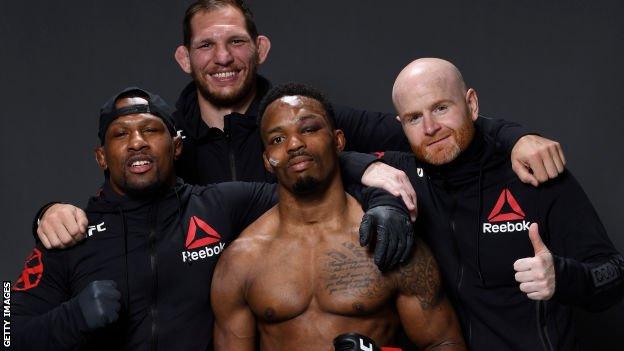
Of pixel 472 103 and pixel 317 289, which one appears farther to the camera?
pixel 472 103

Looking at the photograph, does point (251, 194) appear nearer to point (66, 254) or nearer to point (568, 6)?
point (66, 254)

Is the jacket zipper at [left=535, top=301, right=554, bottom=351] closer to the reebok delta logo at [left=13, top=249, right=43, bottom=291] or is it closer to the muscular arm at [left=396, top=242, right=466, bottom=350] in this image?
the muscular arm at [left=396, top=242, right=466, bottom=350]

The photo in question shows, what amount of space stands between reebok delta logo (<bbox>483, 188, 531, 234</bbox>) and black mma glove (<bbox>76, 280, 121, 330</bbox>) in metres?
1.15

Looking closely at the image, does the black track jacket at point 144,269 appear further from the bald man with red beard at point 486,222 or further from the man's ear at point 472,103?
the man's ear at point 472,103

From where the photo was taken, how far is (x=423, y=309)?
8.81 ft

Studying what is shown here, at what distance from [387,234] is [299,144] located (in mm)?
380

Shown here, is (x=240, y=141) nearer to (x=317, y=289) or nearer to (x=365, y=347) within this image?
(x=317, y=289)

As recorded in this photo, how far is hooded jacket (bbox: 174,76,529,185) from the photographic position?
3.31 m

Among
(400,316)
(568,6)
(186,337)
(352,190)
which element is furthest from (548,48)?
(186,337)

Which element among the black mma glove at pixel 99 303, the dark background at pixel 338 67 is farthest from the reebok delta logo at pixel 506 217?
the dark background at pixel 338 67

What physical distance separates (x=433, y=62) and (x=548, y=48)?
1.28 meters

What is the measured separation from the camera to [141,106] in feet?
9.63

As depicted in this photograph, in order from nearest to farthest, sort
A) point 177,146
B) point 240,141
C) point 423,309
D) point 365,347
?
point 365,347, point 423,309, point 177,146, point 240,141

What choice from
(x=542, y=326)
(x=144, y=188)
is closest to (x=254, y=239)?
(x=144, y=188)
